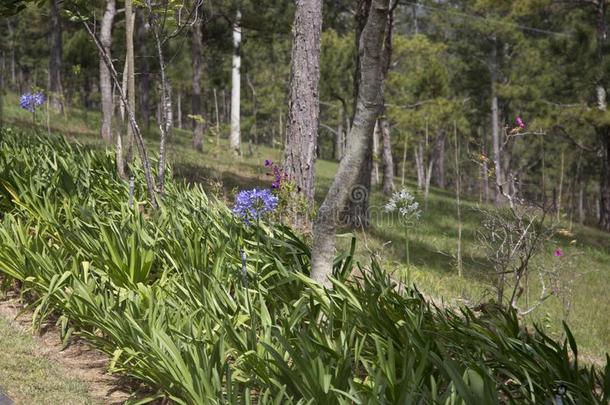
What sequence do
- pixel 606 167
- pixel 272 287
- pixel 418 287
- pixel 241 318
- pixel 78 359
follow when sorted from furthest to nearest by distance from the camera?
pixel 606 167 → pixel 418 287 → pixel 78 359 → pixel 272 287 → pixel 241 318

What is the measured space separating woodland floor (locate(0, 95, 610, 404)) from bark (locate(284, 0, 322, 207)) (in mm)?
797

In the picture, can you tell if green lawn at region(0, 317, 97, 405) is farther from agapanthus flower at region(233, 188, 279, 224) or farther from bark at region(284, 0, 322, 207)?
bark at region(284, 0, 322, 207)

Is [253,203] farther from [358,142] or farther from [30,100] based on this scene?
[30,100]

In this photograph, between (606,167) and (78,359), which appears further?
(606,167)

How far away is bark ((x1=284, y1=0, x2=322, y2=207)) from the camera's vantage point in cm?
764

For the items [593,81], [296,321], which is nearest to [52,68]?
[593,81]

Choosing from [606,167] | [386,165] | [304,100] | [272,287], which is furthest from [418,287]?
[606,167]

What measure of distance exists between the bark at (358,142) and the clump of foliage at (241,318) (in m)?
0.21

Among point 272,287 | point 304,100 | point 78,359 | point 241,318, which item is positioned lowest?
point 78,359

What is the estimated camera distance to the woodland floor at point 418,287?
4348 mm

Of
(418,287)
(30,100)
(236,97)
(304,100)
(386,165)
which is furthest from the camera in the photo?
(236,97)

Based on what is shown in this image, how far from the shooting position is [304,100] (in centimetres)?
777

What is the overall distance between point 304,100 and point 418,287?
231 centimetres

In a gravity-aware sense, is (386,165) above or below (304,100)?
below
